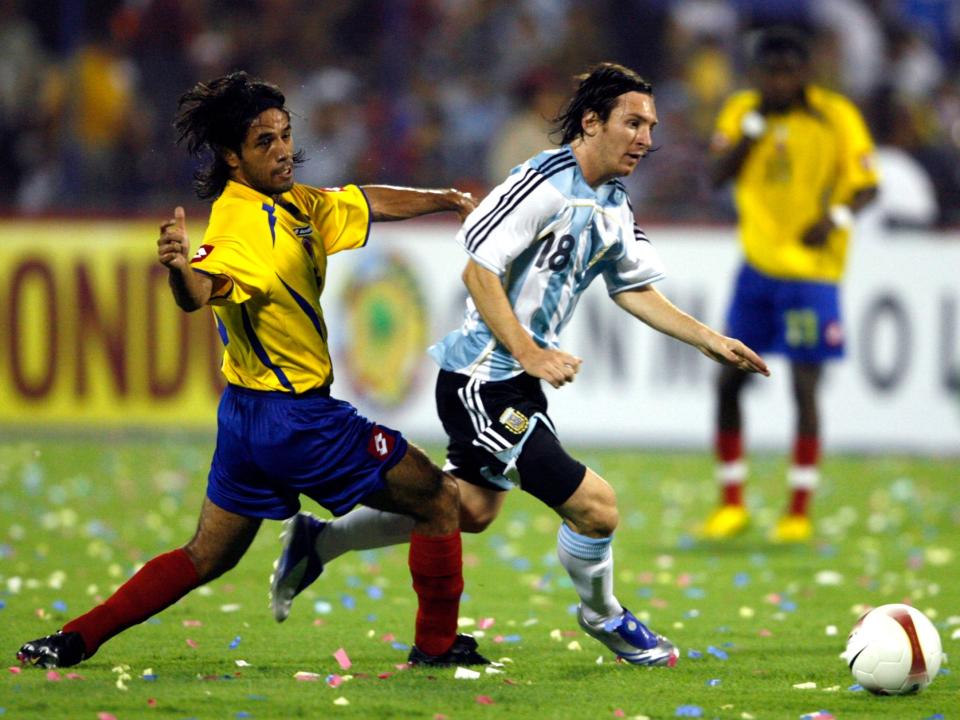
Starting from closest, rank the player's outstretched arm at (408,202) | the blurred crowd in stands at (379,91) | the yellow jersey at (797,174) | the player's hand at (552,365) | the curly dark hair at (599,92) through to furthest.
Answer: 1. the player's hand at (552,365)
2. the curly dark hair at (599,92)
3. the player's outstretched arm at (408,202)
4. the yellow jersey at (797,174)
5. the blurred crowd in stands at (379,91)

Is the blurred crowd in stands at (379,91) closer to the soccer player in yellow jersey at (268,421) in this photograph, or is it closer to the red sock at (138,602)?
the soccer player in yellow jersey at (268,421)

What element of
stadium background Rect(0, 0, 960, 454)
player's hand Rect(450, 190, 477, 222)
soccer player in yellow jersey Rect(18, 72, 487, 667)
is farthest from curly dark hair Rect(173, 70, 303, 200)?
stadium background Rect(0, 0, 960, 454)

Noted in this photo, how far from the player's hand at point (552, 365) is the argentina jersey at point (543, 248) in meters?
0.28

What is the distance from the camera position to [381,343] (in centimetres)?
1223

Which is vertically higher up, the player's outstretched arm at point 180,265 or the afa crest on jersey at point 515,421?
the player's outstretched arm at point 180,265

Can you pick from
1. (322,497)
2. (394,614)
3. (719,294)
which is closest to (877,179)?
(719,294)

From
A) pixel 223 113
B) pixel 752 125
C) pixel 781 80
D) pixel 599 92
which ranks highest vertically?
pixel 781 80

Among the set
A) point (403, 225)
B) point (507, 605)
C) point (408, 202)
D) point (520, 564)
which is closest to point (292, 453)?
point (408, 202)

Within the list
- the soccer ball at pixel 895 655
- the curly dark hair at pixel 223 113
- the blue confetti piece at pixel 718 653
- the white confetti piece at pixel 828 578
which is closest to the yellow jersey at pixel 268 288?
the curly dark hair at pixel 223 113

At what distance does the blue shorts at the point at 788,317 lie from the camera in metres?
9.09

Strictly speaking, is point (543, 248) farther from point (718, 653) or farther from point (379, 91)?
point (379, 91)

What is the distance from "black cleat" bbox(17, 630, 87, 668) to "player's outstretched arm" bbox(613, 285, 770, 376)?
2049mm

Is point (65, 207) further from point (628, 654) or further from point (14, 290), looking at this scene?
point (628, 654)

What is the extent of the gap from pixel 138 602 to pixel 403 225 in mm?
7474
